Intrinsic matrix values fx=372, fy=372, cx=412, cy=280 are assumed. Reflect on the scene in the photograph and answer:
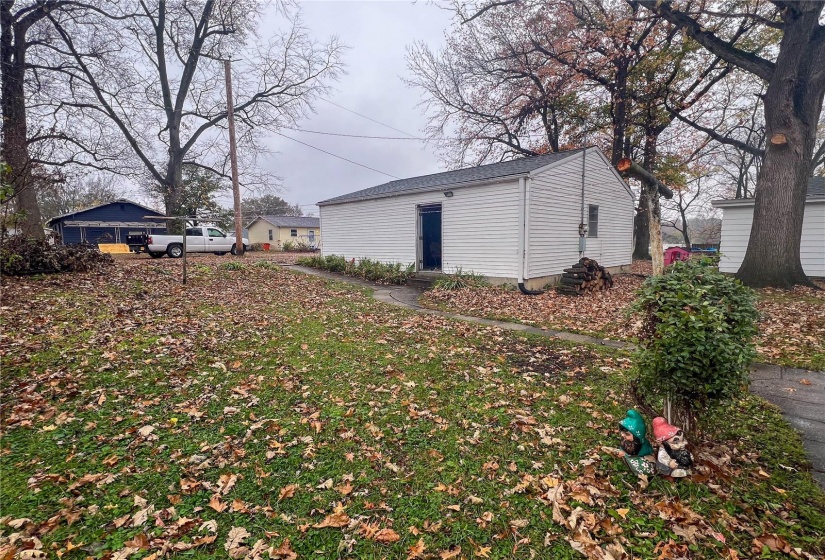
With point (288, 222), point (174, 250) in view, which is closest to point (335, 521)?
point (174, 250)

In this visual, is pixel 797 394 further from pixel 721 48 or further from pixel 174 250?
pixel 174 250

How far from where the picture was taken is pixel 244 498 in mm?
2416

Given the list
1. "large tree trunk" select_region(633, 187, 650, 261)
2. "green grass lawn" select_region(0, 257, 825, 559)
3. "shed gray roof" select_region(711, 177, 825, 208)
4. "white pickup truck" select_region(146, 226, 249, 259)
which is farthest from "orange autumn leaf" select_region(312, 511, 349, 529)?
"large tree trunk" select_region(633, 187, 650, 261)

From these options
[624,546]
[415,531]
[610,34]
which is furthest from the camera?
[610,34]

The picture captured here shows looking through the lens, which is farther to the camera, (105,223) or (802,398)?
(105,223)

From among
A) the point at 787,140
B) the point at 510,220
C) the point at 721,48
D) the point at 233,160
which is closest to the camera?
the point at 787,140

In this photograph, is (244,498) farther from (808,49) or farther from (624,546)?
(808,49)

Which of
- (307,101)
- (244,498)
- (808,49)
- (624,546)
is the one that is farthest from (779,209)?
(307,101)

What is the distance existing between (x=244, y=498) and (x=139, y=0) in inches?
930

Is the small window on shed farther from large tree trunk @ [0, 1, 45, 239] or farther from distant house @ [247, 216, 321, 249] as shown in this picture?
distant house @ [247, 216, 321, 249]

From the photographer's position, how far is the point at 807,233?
38.7 ft

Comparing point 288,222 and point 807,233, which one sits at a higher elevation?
point 288,222

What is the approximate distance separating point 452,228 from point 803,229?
432 inches

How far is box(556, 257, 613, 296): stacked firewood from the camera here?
9.78 metres
